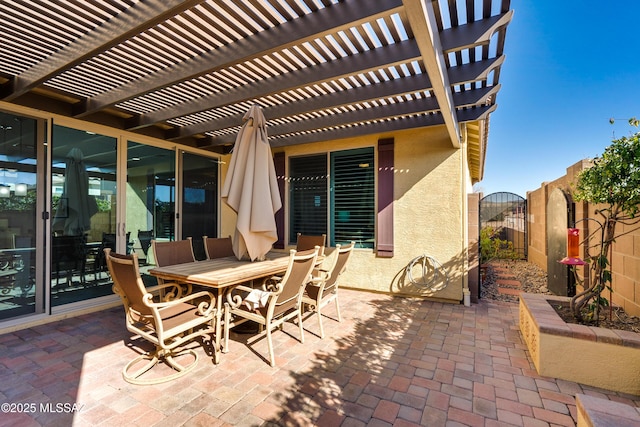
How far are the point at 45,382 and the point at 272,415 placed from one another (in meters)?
1.88

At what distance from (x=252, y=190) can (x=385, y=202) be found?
8.05ft

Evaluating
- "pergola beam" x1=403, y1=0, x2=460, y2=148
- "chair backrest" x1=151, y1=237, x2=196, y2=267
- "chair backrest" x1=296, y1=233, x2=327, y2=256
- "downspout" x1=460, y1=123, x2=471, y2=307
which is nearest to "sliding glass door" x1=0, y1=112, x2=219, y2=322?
"chair backrest" x1=151, y1=237, x2=196, y2=267

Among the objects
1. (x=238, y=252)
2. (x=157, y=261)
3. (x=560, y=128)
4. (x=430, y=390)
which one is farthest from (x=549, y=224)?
(x=560, y=128)

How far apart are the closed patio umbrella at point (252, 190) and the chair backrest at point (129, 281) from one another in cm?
116

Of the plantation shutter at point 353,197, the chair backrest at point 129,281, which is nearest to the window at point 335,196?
the plantation shutter at point 353,197

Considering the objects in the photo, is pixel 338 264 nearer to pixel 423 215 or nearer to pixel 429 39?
pixel 423 215

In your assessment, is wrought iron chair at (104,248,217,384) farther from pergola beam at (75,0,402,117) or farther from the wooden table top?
pergola beam at (75,0,402,117)

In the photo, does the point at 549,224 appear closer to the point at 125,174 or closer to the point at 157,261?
the point at 157,261

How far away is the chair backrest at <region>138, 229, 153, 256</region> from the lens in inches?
183

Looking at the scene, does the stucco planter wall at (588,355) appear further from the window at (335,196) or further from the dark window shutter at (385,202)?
the window at (335,196)

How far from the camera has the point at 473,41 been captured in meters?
2.28

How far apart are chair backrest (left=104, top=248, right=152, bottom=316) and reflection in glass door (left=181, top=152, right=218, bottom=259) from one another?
115 inches

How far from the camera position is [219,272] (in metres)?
2.76

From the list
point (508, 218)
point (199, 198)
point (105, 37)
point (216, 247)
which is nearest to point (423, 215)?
point (216, 247)
